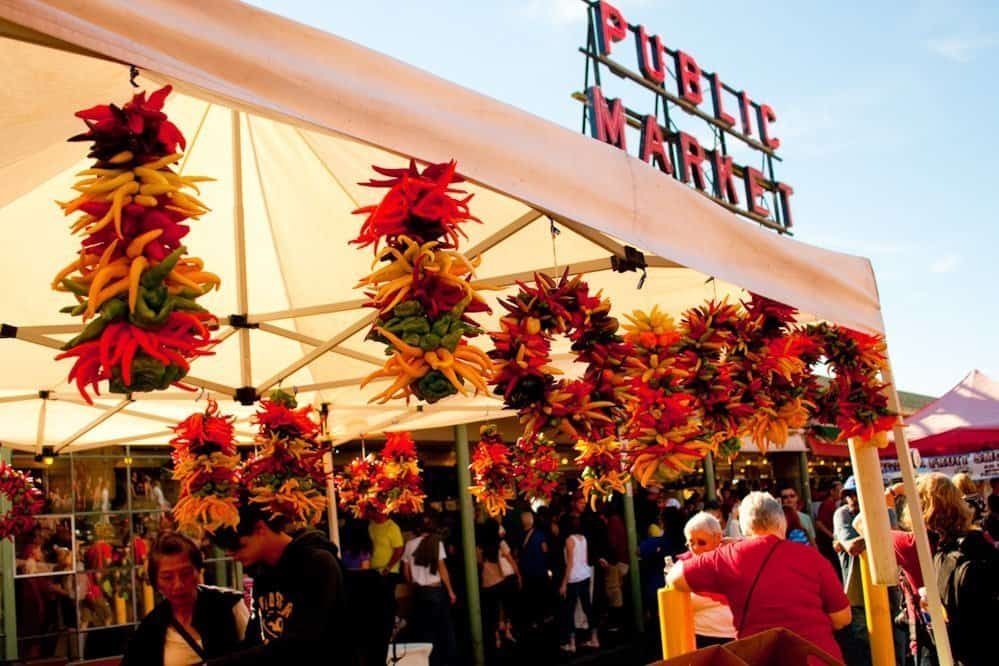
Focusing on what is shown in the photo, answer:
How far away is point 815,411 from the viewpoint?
13.9ft

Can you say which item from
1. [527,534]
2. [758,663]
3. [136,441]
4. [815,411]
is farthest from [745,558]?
[527,534]

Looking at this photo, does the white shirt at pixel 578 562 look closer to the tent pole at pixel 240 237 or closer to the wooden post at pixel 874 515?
the tent pole at pixel 240 237

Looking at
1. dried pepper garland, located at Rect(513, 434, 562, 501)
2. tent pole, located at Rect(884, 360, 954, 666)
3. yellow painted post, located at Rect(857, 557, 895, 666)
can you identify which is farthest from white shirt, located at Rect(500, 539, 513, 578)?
tent pole, located at Rect(884, 360, 954, 666)

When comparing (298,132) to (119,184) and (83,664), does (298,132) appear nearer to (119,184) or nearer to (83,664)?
(119,184)

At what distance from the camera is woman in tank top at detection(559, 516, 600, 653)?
30.7 feet

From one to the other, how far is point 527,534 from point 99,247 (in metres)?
8.16

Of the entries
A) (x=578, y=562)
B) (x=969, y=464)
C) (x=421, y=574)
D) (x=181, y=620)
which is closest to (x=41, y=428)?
(x=181, y=620)

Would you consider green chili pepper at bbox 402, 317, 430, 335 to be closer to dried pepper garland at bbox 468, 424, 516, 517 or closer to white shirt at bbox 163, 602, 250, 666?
white shirt at bbox 163, 602, 250, 666

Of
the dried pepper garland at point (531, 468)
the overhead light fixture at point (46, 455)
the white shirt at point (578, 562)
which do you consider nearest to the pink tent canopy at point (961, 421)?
the white shirt at point (578, 562)

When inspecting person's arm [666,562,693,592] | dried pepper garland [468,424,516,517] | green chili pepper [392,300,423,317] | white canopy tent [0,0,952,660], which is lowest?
person's arm [666,562,693,592]

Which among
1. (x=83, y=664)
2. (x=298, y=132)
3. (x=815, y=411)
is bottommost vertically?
(x=83, y=664)

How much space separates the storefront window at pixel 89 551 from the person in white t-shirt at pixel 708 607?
5417mm

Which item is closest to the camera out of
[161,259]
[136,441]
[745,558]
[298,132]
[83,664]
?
[161,259]

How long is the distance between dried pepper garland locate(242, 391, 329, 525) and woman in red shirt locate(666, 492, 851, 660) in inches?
86.6
